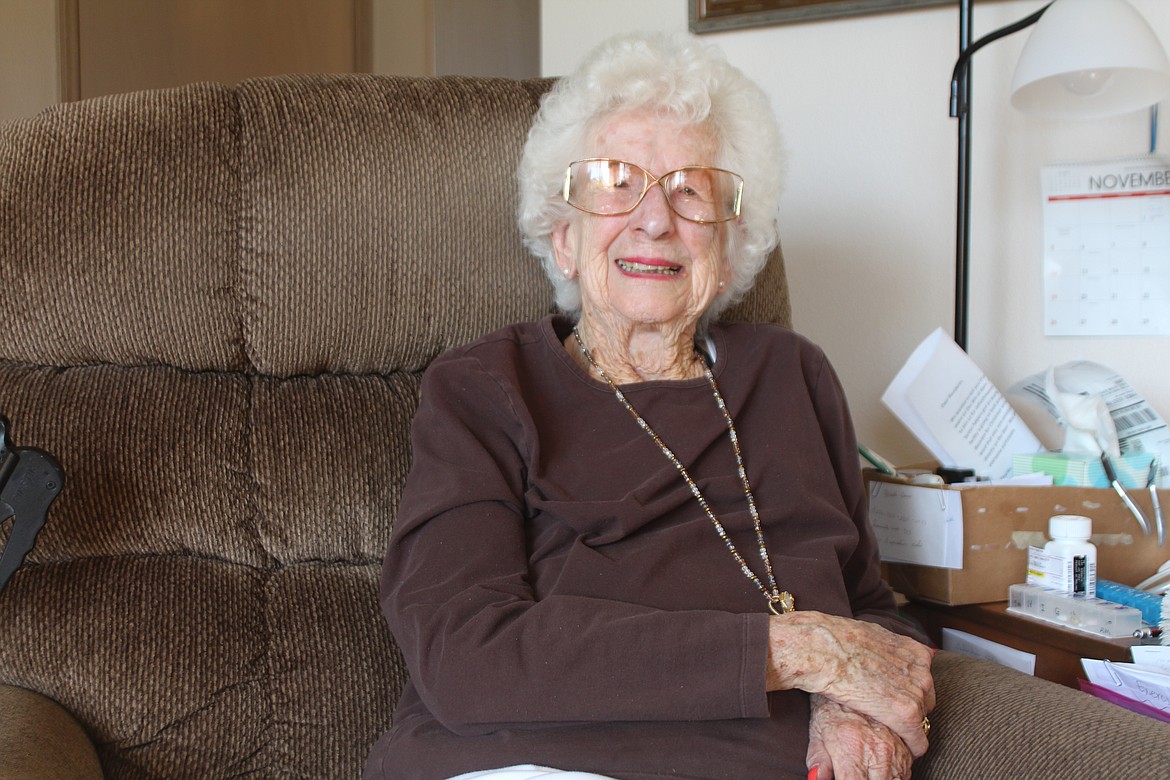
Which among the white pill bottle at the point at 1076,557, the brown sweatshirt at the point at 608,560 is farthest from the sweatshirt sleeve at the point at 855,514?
the white pill bottle at the point at 1076,557

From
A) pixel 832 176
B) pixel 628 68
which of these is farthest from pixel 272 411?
pixel 832 176

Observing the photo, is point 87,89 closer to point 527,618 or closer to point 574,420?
point 574,420

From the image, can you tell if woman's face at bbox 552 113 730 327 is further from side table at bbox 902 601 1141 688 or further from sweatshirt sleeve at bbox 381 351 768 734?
side table at bbox 902 601 1141 688

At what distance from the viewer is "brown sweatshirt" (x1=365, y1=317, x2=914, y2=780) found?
944mm

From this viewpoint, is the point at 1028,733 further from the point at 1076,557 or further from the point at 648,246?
the point at 648,246

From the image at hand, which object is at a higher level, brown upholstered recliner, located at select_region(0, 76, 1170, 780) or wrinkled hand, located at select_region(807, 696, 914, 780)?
brown upholstered recliner, located at select_region(0, 76, 1170, 780)

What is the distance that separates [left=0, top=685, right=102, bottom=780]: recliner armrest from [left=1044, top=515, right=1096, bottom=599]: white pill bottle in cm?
114

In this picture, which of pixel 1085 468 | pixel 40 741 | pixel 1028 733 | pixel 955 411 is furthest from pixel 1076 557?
pixel 40 741

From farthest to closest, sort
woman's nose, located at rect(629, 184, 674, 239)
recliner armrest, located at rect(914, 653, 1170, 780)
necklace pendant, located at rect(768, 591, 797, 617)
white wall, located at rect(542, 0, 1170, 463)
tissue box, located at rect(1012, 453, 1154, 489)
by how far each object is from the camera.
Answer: white wall, located at rect(542, 0, 1170, 463) < tissue box, located at rect(1012, 453, 1154, 489) < woman's nose, located at rect(629, 184, 674, 239) < necklace pendant, located at rect(768, 591, 797, 617) < recliner armrest, located at rect(914, 653, 1170, 780)

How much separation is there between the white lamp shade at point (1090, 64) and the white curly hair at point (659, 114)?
0.42 metres

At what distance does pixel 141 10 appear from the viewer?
124 inches

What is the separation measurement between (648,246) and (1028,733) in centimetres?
67

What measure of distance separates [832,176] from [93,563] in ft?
4.39

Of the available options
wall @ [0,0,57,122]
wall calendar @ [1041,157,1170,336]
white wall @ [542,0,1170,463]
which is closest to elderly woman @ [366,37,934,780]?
white wall @ [542,0,1170,463]
